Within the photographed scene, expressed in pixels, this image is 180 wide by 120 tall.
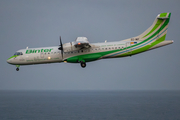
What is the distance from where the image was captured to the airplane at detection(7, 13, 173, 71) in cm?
4138

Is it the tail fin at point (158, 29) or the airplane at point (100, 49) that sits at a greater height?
the tail fin at point (158, 29)

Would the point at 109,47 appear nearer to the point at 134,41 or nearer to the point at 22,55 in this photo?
the point at 134,41

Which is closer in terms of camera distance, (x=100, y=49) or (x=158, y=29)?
(x=100, y=49)

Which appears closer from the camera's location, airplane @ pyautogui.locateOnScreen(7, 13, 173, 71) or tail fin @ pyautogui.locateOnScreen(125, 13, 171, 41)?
airplane @ pyautogui.locateOnScreen(7, 13, 173, 71)

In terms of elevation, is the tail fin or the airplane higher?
the tail fin


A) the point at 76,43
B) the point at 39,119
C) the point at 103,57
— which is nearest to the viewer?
the point at 76,43

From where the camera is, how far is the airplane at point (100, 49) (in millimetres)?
41375

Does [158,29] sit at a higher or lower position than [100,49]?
higher

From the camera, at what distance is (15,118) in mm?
91125

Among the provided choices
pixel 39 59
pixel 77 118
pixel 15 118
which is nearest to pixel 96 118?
pixel 77 118

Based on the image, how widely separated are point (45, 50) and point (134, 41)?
15.4m

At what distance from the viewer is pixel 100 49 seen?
41469mm

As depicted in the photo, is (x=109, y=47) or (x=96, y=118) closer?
(x=109, y=47)

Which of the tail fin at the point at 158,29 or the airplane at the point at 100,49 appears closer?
the airplane at the point at 100,49
